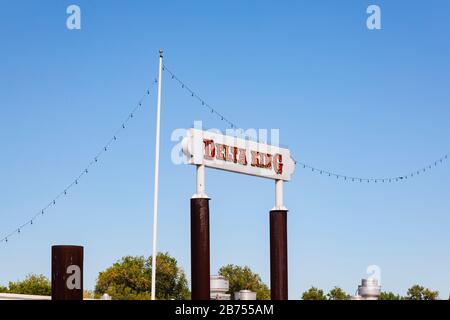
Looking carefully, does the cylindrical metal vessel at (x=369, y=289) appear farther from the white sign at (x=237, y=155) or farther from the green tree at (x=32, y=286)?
the green tree at (x=32, y=286)

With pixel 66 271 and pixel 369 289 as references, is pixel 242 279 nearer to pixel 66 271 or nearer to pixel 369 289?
pixel 369 289

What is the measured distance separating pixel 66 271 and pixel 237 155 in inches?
680

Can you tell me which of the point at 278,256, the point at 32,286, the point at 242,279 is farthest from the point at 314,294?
the point at 278,256

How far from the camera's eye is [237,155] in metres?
27.3

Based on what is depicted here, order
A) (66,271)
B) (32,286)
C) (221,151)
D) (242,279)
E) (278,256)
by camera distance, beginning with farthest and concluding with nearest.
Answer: (242,279), (32,286), (278,256), (221,151), (66,271)

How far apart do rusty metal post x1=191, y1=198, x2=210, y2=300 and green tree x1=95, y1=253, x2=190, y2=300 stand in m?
70.0

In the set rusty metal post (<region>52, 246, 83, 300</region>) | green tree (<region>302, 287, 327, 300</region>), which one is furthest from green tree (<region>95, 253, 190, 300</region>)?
rusty metal post (<region>52, 246, 83, 300</region>)

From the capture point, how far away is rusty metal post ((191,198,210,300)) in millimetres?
24156

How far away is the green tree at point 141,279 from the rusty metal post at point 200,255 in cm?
7005

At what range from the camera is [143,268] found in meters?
97.6
